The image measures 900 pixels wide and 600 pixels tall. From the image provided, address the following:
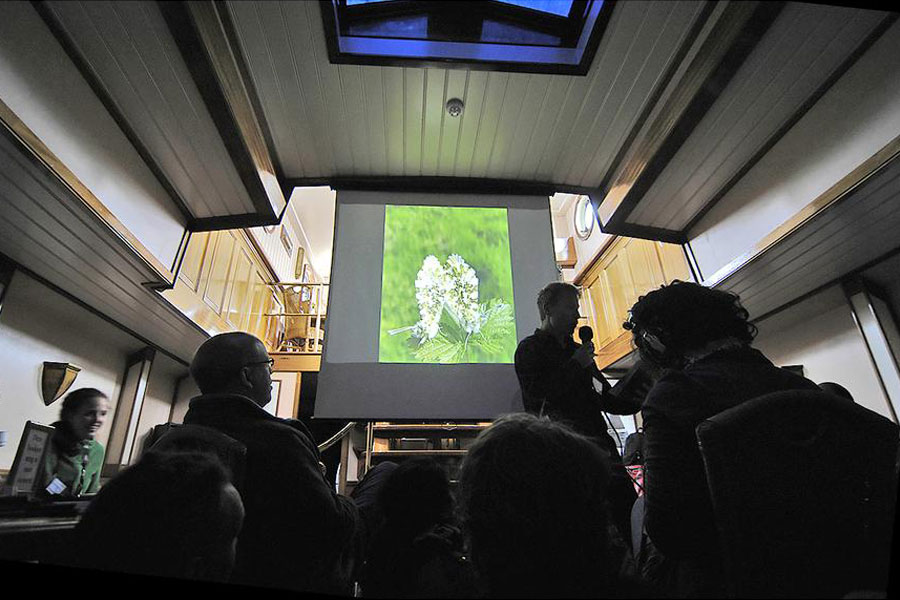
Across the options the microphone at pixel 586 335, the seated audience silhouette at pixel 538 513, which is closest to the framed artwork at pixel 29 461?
the seated audience silhouette at pixel 538 513

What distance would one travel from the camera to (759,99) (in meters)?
1.05

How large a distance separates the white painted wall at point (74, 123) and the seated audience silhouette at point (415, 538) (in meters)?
0.93

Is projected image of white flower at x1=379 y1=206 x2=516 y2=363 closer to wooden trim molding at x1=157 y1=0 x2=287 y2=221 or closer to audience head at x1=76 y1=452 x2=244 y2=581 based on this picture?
wooden trim molding at x1=157 y1=0 x2=287 y2=221

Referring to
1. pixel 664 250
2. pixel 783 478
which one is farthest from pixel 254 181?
pixel 664 250

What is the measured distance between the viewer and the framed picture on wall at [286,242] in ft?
18.1

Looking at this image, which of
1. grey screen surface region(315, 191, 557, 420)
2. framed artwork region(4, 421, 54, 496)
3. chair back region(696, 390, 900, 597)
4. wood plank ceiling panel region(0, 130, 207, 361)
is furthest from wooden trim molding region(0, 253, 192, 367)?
chair back region(696, 390, 900, 597)

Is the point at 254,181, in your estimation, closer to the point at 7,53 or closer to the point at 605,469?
the point at 7,53

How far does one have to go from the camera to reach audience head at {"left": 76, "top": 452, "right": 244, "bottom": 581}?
1.53ft

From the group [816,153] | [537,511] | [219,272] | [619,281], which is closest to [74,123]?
[537,511]

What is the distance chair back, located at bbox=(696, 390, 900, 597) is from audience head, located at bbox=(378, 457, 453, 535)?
A: 1.54ft

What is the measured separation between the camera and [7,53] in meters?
0.89

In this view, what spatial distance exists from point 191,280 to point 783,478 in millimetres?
3137

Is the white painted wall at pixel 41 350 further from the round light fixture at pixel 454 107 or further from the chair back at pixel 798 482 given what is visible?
the chair back at pixel 798 482

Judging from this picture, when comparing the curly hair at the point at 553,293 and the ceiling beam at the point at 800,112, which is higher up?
the ceiling beam at the point at 800,112
